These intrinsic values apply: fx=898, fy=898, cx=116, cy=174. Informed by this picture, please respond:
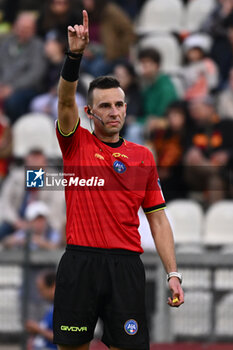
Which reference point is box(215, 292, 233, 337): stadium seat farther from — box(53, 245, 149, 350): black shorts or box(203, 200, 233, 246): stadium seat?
box(53, 245, 149, 350): black shorts

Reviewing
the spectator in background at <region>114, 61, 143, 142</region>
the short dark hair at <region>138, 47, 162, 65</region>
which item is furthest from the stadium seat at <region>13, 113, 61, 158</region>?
the short dark hair at <region>138, 47, 162, 65</region>

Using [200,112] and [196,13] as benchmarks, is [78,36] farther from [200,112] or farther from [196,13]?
[196,13]

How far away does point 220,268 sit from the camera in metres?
8.59

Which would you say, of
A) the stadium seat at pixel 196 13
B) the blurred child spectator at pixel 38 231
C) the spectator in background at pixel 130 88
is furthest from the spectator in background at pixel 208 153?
the stadium seat at pixel 196 13

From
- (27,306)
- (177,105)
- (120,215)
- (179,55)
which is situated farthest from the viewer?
(179,55)

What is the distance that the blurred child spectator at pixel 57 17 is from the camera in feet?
42.2

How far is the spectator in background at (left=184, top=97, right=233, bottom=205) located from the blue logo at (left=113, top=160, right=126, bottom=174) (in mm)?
5498

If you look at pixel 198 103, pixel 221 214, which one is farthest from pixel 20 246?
pixel 198 103

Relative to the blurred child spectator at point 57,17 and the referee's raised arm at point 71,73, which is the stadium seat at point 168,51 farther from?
the referee's raised arm at point 71,73

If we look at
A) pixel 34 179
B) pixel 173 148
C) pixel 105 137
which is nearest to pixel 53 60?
pixel 173 148

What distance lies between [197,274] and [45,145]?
12.0ft

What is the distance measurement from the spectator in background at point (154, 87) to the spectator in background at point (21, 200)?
179 cm

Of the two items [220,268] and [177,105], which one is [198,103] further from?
[220,268]

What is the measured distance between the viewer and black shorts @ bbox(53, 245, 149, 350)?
16.4 feet
